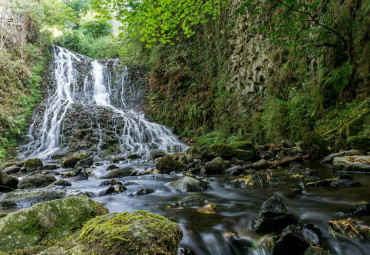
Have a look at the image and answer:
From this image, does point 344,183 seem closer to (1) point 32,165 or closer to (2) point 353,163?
(2) point 353,163

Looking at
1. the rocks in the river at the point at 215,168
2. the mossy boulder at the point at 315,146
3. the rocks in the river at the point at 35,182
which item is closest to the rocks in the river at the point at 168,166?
the rocks in the river at the point at 215,168

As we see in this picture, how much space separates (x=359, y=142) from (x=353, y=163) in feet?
3.80

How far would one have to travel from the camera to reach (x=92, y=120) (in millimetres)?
14109

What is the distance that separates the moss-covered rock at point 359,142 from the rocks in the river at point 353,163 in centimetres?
82

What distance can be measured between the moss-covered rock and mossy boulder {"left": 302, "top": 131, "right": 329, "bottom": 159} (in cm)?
73

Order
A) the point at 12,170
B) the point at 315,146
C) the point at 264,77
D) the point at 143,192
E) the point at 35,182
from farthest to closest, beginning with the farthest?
the point at 264,77, the point at 12,170, the point at 315,146, the point at 35,182, the point at 143,192

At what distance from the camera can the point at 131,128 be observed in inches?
556

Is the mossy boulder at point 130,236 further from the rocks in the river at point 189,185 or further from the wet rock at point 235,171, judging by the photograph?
the wet rock at point 235,171

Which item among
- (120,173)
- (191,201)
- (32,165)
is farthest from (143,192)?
(32,165)

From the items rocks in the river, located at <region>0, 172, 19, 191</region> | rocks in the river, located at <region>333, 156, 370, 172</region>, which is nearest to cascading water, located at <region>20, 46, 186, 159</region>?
A: rocks in the river, located at <region>0, 172, 19, 191</region>

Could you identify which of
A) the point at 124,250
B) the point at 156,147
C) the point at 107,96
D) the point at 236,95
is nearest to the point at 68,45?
the point at 107,96

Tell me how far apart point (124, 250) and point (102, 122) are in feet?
44.9

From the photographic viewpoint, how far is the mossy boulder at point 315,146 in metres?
6.05

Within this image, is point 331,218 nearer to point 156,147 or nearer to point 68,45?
point 156,147
